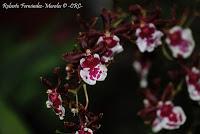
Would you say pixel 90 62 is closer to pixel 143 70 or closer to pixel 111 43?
pixel 111 43

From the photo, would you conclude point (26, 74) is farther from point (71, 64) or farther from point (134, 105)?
point (71, 64)

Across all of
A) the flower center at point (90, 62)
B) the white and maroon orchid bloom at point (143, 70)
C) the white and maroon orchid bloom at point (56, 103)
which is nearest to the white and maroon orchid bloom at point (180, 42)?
the white and maroon orchid bloom at point (143, 70)

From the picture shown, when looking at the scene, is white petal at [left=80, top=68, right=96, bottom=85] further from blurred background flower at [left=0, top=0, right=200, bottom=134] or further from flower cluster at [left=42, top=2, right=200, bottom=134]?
blurred background flower at [left=0, top=0, right=200, bottom=134]

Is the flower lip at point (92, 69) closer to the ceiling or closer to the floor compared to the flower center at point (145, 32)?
closer to the floor

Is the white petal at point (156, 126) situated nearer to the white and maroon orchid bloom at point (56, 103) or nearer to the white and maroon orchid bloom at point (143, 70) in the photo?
the white and maroon orchid bloom at point (143, 70)

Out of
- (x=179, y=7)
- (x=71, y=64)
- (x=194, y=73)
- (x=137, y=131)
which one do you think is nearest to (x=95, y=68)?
(x=71, y=64)

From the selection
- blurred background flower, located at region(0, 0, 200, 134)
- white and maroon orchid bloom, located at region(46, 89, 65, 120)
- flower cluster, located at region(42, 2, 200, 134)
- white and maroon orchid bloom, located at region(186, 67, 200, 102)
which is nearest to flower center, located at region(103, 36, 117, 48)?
flower cluster, located at region(42, 2, 200, 134)

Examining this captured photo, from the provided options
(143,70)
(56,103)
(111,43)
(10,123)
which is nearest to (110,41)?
(111,43)

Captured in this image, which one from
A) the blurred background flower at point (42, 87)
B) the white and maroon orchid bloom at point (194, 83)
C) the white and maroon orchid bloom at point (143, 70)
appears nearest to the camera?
the white and maroon orchid bloom at point (194, 83)
